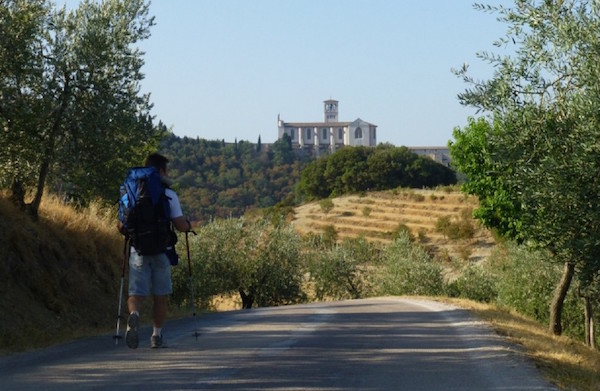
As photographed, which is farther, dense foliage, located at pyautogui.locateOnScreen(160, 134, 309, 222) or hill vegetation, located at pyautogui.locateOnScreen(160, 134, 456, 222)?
hill vegetation, located at pyautogui.locateOnScreen(160, 134, 456, 222)

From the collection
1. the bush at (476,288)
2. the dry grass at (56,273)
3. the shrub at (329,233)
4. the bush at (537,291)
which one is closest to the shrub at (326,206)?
the shrub at (329,233)

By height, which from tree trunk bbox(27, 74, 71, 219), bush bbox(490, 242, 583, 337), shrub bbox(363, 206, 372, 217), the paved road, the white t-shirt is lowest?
bush bbox(490, 242, 583, 337)

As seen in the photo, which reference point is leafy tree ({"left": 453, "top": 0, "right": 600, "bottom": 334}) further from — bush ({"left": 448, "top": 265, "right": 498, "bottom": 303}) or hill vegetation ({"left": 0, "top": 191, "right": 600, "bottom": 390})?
bush ({"left": 448, "top": 265, "right": 498, "bottom": 303})

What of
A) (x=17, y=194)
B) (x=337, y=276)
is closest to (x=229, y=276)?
(x=337, y=276)

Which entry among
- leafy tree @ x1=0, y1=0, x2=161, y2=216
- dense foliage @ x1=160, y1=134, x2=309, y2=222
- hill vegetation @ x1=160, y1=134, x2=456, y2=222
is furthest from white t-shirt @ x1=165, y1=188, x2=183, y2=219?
hill vegetation @ x1=160, y1=134, x2=456, y2=222

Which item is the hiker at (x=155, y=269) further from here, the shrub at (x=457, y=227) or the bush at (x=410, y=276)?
the shrub at (x=457, y=227)

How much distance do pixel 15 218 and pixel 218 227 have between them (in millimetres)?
27916

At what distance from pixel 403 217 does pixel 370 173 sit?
25.7 m

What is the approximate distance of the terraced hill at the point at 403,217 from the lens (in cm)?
9481

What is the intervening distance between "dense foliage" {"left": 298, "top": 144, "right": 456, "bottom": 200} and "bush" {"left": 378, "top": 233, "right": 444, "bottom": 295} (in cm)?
6318

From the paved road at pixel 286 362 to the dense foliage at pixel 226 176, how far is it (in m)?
98.7

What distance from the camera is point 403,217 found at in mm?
107750

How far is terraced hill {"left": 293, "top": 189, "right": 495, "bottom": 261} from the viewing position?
9481cm

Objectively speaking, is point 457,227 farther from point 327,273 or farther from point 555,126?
point 555,126
